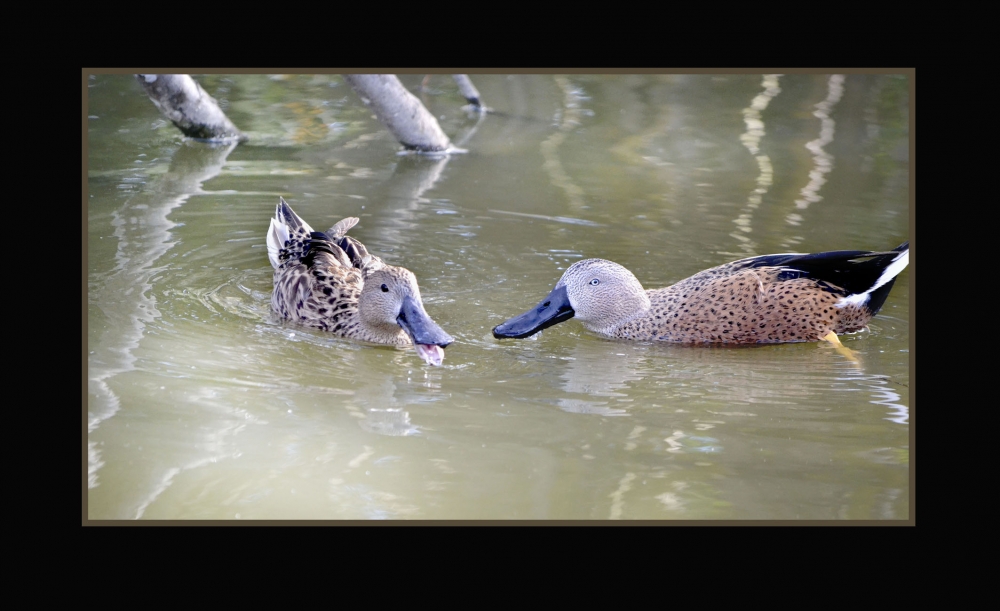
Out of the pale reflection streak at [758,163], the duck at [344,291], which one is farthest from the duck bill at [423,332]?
the pale reflection streak at [758,163]

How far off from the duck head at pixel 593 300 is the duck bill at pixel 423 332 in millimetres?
661

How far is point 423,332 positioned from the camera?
21.0ft

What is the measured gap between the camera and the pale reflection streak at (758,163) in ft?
28.9

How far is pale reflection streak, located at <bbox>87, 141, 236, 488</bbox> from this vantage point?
579 centimetres

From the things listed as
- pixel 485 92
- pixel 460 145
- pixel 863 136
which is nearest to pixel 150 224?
pixel 460 145

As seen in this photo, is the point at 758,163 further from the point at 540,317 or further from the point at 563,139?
the point at 540,317

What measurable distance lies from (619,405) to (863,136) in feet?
13.6

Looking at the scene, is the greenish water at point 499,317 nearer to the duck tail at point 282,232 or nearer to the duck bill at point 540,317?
the duck bill at point 540,317

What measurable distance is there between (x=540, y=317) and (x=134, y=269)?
308cm

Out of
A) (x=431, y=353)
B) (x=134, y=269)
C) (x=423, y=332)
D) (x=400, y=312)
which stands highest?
(x=134, y=269)

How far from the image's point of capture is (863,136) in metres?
8.80

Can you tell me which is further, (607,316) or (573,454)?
(607,316)

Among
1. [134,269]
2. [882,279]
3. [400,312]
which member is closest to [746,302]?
[882,279]
